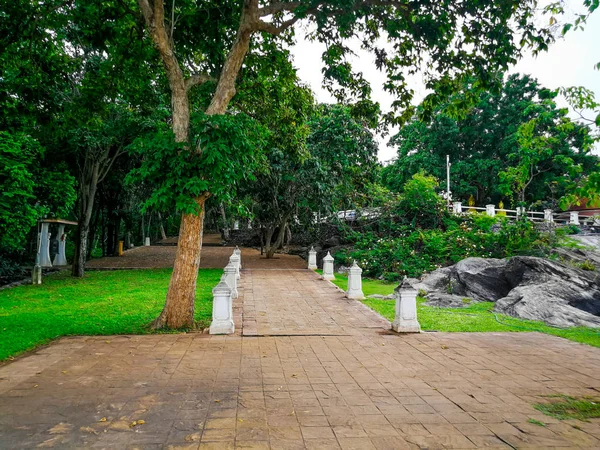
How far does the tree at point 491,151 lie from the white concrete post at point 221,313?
25697 mm

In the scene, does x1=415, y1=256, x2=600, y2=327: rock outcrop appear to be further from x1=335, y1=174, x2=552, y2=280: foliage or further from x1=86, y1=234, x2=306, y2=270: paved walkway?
x1=86, y1=234, x2=306, y2=270: paved walkway

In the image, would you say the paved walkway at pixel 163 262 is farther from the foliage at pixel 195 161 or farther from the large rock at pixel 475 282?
Answer: the foliage at pixel 195 161

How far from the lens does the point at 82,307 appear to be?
1098cm

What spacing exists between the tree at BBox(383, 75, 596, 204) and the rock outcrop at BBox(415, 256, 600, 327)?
58.7 feet

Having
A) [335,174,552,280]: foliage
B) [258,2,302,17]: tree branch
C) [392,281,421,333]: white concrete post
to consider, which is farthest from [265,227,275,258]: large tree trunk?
[258,2,302,17]: tree branch

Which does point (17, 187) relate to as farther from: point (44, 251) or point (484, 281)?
point (484, 281)

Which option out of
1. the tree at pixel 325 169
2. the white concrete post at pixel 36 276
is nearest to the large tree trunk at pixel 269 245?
the tree at pixel 325 169

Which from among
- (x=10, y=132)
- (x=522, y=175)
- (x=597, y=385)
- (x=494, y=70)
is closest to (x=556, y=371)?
(x=597, y=385)

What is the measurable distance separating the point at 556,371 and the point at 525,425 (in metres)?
2.28

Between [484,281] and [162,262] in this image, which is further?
[162,262]

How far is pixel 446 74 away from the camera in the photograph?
29.1 feet

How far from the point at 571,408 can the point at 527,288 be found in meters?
6.96

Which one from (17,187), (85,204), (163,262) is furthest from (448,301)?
(163,262)

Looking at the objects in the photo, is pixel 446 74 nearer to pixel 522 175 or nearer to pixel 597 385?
pixel 597 385
